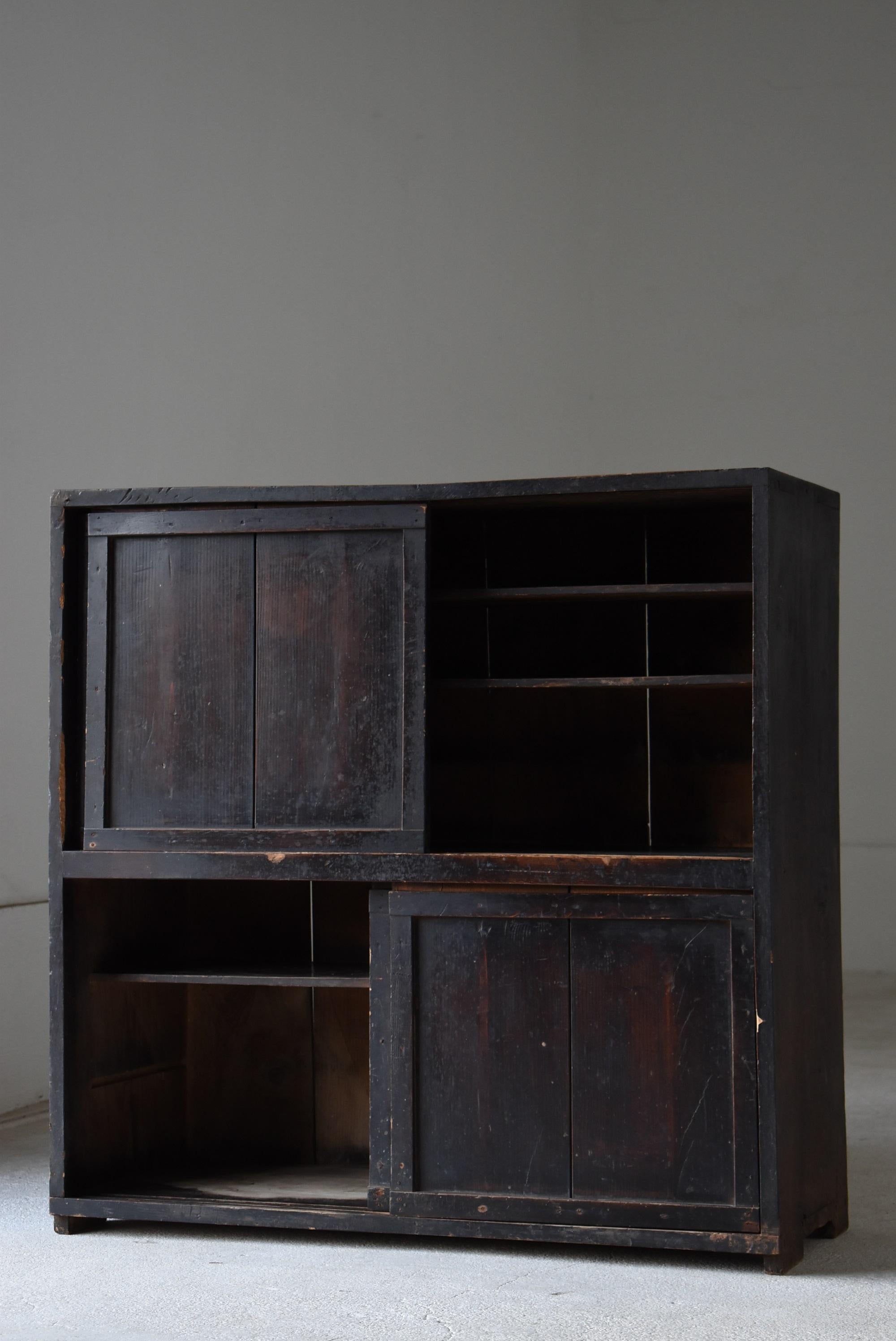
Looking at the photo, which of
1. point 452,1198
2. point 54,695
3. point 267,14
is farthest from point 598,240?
point 452,1198

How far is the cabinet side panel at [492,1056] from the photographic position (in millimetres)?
3135

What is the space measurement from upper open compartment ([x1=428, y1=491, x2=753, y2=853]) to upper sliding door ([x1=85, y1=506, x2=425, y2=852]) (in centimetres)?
46

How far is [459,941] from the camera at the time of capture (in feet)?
10.5

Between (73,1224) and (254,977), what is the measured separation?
683 millimetres

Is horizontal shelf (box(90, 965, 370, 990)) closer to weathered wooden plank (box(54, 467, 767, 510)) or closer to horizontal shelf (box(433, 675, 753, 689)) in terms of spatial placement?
horizontal shelf (box(433, 675, 753, 689))

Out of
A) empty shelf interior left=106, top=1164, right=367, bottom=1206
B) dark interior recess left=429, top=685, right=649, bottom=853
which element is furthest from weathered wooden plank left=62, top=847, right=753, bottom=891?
empty shelf interior left=106, top=1164, right=367, bottom=1206

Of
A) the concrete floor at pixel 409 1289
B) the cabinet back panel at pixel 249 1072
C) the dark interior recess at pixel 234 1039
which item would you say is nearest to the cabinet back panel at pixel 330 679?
the dark interior recess at pixel 234 1039

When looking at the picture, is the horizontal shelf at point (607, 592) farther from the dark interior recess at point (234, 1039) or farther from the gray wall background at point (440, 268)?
the gray wall background at point (440, 268)

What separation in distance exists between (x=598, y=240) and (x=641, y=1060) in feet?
17.0

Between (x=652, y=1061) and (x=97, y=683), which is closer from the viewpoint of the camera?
(x=652, y=1061)

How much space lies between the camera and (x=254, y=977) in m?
3.34

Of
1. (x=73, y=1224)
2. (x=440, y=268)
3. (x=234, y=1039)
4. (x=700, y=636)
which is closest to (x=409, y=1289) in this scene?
(x=73, y=1224)

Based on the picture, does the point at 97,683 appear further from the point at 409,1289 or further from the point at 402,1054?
the point at 409,1289

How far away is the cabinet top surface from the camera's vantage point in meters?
3.11
